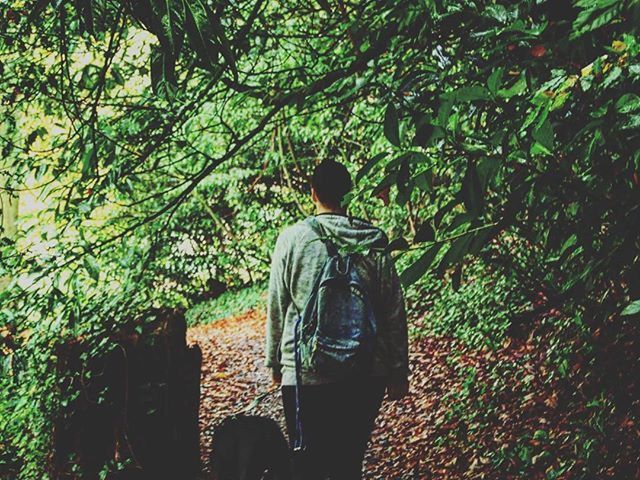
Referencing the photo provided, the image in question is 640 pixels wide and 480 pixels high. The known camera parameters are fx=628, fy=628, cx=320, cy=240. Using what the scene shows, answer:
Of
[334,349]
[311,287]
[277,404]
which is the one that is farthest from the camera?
[277,404]

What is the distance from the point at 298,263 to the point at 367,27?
1.69m

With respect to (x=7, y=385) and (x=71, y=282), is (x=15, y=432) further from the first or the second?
(x=71, y=282)

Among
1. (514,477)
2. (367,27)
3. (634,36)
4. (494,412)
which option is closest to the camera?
(634,36)

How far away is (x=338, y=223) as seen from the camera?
3.12 metres

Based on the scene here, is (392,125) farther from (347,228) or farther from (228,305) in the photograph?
(228,305)

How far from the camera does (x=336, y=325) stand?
9.51 ft

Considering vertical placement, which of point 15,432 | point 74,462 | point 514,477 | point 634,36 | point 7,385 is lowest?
point 514,477

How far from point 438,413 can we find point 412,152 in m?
→ 4.92

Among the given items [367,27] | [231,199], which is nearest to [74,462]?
[367,27]

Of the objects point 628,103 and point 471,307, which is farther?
point 471,307

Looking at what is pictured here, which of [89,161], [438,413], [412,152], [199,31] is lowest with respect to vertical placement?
[438,413]

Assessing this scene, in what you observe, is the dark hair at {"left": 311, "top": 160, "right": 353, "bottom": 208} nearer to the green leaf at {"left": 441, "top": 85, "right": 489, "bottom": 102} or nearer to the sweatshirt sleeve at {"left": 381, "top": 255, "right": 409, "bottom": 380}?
the sweatshirt sleeve at {"left": 381, "top": 255, "right": 409, "bottom": 380}

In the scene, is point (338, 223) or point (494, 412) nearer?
point (338, 223)

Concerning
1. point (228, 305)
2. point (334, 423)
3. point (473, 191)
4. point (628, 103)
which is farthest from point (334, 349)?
point (228, 305)
